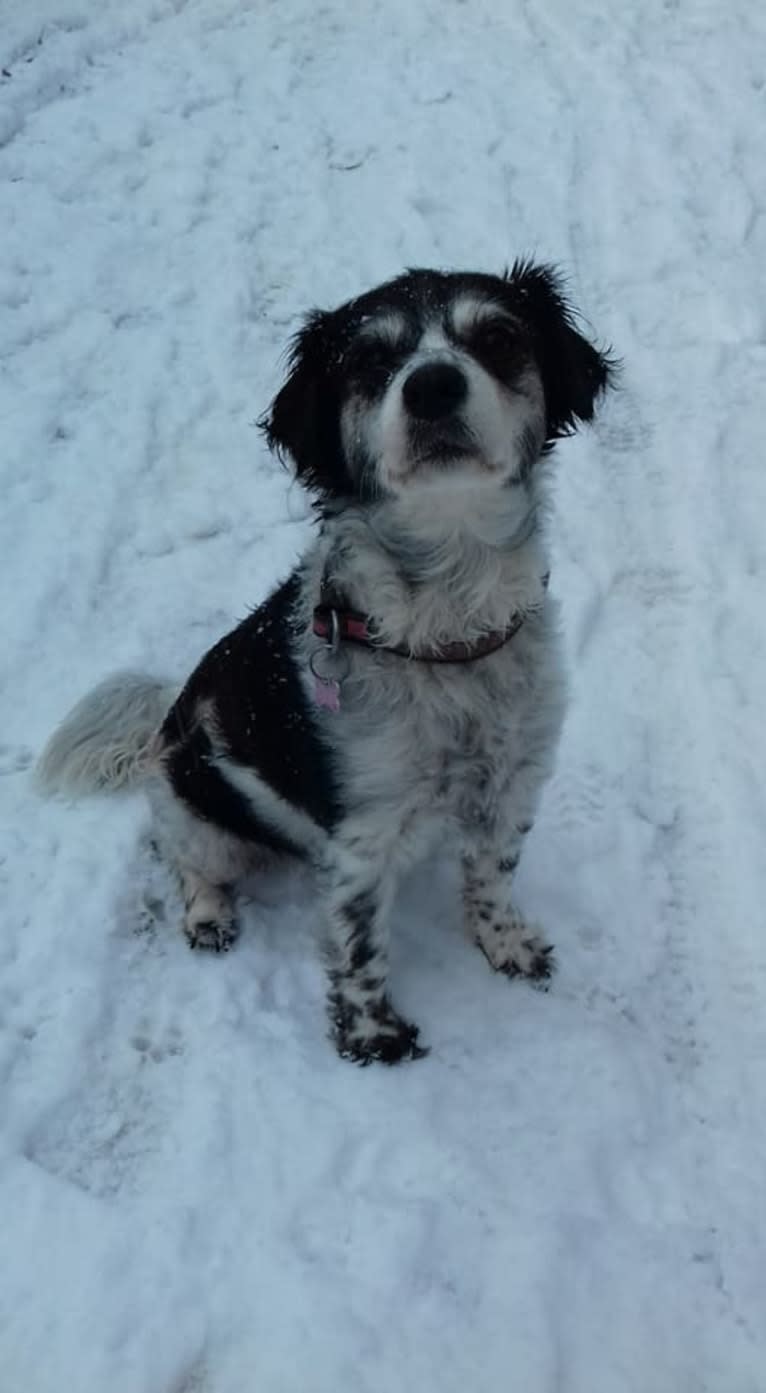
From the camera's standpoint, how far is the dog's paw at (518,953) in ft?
11.3

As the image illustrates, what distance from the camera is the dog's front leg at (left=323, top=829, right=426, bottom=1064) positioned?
3.02 m

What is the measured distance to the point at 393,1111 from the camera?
309cm

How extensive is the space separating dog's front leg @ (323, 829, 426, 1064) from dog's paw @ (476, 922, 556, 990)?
1.20 feet

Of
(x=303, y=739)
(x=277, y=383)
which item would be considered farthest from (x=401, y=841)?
(x=277, y=383)

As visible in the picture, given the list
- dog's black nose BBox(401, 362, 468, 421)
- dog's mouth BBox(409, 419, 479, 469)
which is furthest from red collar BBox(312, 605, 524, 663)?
dog's black nose BBox(401, 362, 468, 421)

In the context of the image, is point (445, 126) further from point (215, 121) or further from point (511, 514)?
point (511, 514)

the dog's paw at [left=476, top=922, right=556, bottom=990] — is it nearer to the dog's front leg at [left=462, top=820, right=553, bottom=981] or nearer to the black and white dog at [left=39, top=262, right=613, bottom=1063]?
the dog's front leg at [left=462, top=820, right=553, bottom=981]

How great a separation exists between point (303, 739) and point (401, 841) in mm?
374

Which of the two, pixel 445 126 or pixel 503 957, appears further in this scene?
pixel 445 126

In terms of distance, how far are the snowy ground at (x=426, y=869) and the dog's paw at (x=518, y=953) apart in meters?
0.11

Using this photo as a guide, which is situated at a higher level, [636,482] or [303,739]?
[303,739]

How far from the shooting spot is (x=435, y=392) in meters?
2.44

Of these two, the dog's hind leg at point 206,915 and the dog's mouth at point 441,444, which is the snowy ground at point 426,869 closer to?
the dog's hind leg at point 206,915

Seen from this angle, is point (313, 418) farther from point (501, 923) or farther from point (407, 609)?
point (501, 923)
